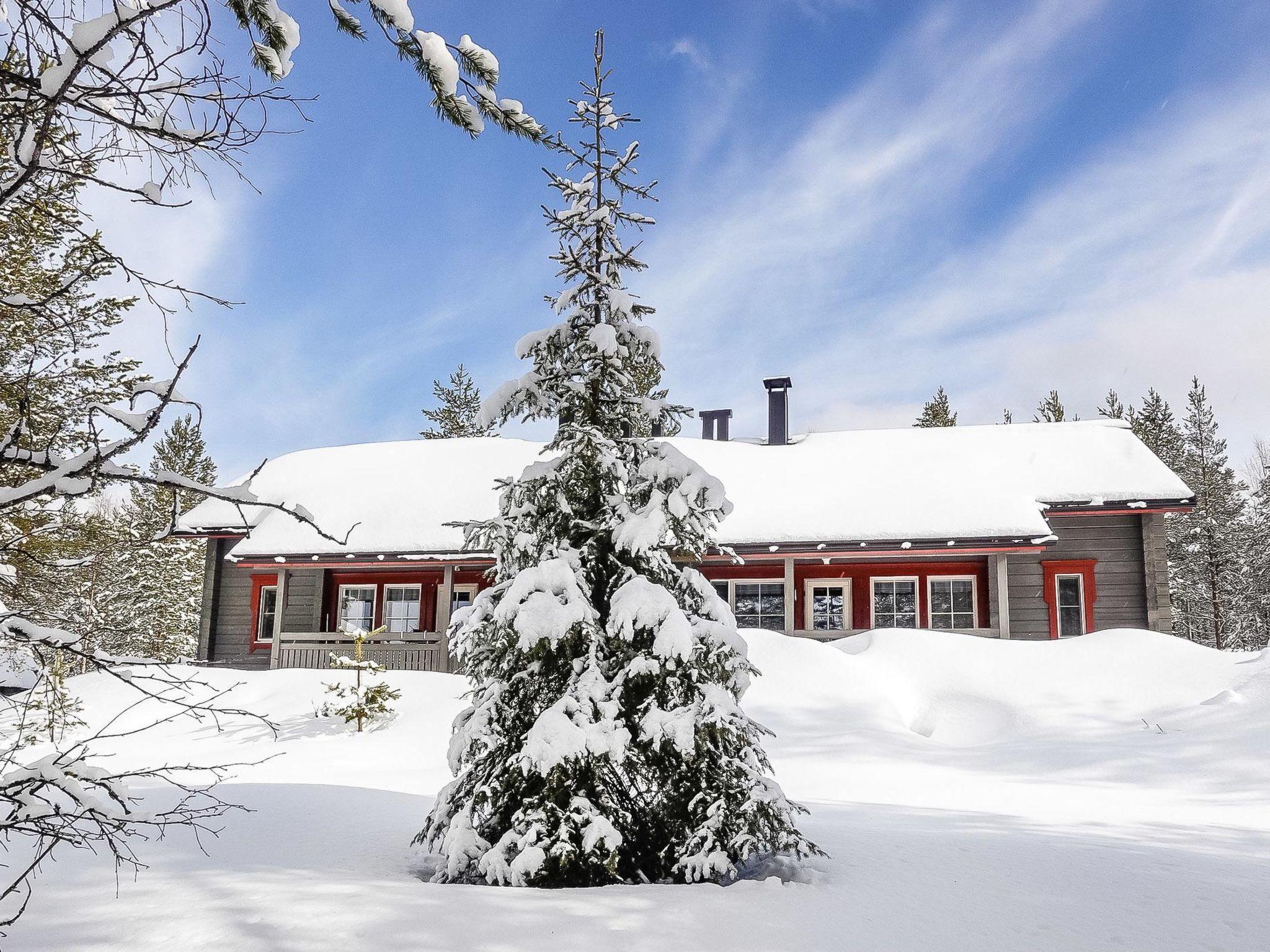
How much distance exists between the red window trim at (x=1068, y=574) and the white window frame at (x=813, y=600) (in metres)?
4.06

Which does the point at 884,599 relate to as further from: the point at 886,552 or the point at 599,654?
the point at 599,654

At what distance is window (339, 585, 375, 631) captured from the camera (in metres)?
21.1

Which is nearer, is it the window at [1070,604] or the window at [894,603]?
the window at [1070,604]

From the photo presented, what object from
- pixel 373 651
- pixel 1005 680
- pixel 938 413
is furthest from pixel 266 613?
pixel 938 413

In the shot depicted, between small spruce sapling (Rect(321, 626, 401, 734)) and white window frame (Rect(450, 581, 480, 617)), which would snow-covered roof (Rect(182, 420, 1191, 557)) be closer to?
white window frame (Rect(450, 581, 480, 617))

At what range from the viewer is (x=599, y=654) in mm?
5680

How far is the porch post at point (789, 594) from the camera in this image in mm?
18156

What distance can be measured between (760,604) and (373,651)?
865 centimetres

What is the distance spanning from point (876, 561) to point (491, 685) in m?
15.0

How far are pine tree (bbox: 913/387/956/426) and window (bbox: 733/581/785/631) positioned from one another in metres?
21.3

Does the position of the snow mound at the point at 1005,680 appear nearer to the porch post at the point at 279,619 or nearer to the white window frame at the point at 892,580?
the white window frame at the point at 892,580

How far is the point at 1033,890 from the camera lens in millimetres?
5023

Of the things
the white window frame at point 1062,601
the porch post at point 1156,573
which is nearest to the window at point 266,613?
the white window frame at point 1062,601

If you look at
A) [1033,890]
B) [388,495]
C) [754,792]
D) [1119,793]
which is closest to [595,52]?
[754,792]
